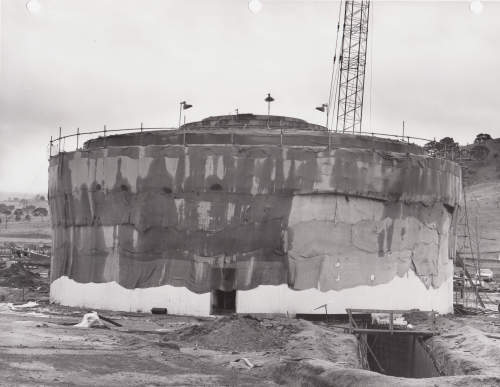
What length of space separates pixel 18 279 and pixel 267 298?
20.9 meters

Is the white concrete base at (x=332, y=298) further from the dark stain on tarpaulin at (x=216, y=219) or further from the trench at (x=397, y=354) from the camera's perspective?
the trench at (x=397, y=354)

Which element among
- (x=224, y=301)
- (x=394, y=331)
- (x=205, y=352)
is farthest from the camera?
(x=224, y=301)

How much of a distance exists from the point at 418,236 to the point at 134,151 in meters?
11.3

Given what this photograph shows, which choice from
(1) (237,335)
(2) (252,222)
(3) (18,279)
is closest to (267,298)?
(2) (252,222)

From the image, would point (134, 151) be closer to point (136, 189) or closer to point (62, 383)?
point (136, 189)

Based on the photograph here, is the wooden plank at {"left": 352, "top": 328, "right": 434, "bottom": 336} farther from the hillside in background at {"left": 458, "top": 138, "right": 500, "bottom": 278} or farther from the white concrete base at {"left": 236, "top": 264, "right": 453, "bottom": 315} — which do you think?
the hillside in background at {"left": 458, "top": 138, "right": 500, "bottom": 278}

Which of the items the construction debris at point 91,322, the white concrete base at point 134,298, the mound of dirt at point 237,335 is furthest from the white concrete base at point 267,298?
the mound of dirt at point 237,335

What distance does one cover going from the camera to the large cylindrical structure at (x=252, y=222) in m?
29.9

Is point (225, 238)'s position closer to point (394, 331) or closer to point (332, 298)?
point (332, 298)

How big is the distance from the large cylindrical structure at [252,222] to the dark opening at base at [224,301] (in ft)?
0.13

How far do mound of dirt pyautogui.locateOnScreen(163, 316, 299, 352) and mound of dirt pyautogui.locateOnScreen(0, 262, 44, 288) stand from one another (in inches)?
863

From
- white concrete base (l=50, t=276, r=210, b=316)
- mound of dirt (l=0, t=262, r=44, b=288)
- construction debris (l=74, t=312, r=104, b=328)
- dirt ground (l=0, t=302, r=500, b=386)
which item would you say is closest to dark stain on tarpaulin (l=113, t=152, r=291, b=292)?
white concrete base (l=50, t=276, r=210, b=316)

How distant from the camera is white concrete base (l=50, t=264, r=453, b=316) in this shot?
29.8m

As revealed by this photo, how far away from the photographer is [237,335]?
2225 cm
